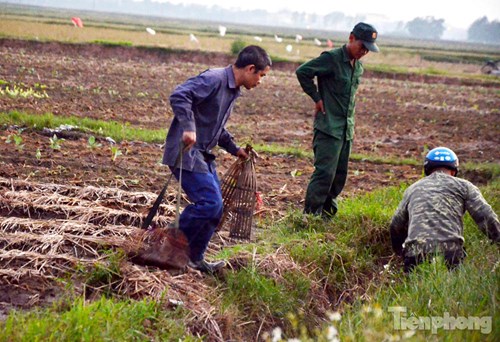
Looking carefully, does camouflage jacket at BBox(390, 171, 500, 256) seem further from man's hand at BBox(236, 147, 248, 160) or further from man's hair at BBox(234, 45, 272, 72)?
man's hair at BBox(234, 45, 272, 72)

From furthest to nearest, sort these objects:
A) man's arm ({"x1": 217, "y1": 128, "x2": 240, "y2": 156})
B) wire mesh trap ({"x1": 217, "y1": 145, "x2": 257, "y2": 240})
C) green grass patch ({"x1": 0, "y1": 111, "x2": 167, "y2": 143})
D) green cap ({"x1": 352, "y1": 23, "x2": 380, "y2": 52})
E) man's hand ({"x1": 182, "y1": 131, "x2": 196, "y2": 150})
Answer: green grass patch ({"x1": 0, "y1": 111, "x2": 167, "y2": 143}), green cap ({"x1": 352, "y1": 23, "x2": 380, "y2": 52}), wire mesh trap ({"x1": 217, "y1": 145, "x2": 257, "y2": 240}), man's arm ({"x1": 217, "y1": 128, "x2": 240, "y2": 156}), man's hand ({"x1": 182, "y1": 131, "x2": 196, "y2": 150})

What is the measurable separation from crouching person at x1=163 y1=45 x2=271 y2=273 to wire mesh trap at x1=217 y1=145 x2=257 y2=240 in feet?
2.22

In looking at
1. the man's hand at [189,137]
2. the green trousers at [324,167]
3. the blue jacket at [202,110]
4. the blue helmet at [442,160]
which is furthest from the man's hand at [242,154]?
the blue helmet at [442,160]

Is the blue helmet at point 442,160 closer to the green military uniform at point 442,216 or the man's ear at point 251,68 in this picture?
the green military uniform at point 442,216

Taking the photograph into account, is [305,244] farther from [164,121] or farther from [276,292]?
[164,121]

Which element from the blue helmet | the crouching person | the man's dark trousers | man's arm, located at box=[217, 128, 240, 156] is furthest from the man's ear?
the blue helmet

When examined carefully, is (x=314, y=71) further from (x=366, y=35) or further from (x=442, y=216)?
(x=442, y=216)

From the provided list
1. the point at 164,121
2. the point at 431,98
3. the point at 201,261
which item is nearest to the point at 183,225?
the point at 201,261

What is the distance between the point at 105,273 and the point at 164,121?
944 cm

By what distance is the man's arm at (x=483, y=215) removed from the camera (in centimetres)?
548

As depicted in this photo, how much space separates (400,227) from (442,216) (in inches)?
21.2

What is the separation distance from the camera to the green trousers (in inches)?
267

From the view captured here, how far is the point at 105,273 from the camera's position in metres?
4.74

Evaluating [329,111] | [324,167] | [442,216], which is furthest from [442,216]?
[329,111]
